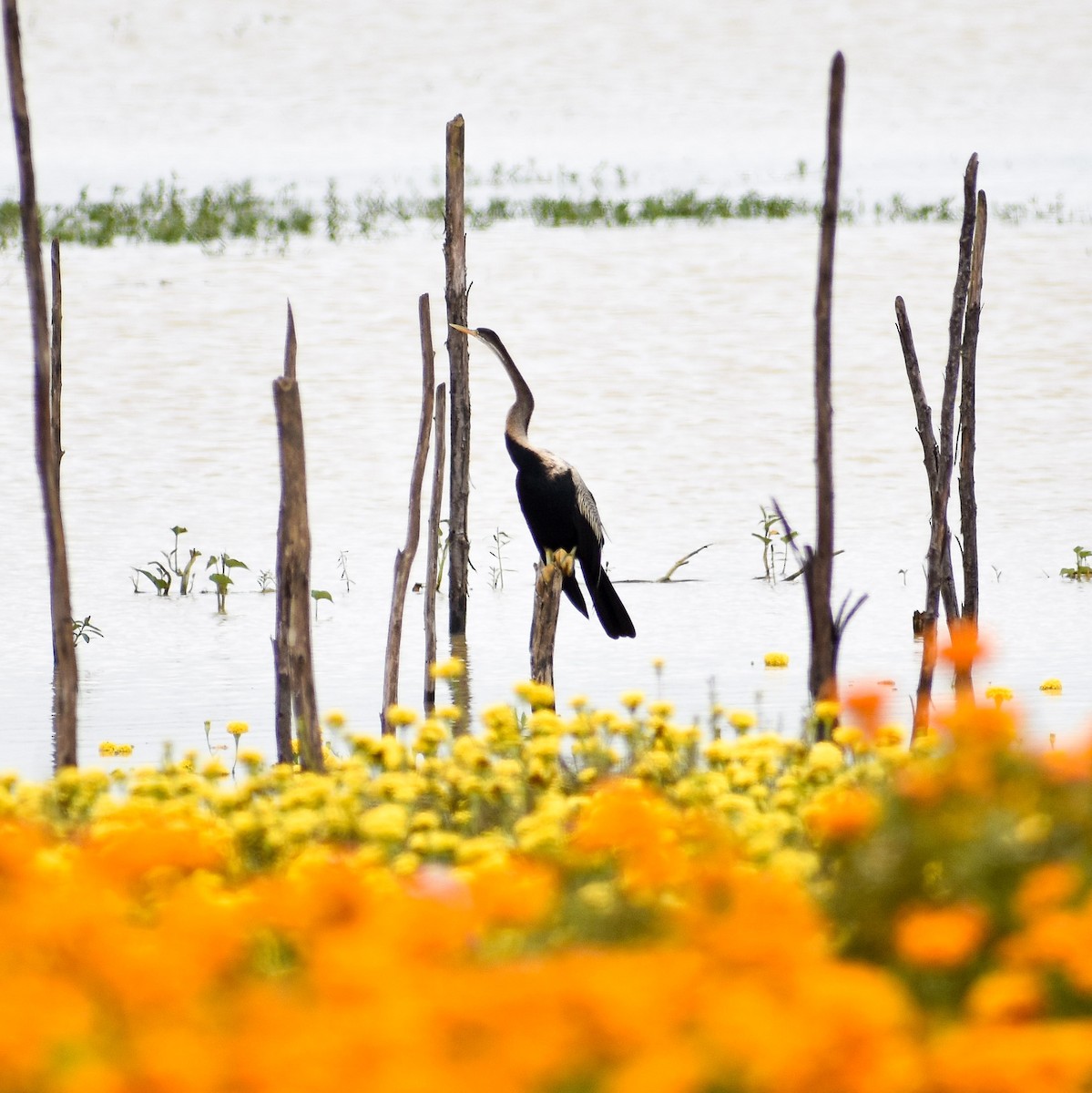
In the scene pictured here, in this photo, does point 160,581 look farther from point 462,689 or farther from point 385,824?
point 385,824

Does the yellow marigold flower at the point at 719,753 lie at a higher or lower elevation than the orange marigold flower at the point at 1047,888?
lower

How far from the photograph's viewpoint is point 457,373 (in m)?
8.16

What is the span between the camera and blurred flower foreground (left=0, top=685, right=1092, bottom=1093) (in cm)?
152

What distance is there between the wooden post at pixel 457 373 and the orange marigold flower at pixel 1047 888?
5510 millimetres

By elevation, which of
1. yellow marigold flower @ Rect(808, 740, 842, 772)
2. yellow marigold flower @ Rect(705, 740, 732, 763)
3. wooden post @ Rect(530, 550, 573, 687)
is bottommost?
wooden post @ Rect(530, 550, 573, 687)

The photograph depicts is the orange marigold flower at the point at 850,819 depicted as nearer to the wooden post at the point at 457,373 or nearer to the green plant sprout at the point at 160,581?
the wooden post at the point at 457,373

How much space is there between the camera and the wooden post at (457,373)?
24.9 feet

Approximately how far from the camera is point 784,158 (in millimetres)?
31234

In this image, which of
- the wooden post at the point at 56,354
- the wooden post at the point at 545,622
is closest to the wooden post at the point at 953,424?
the wooden post at the point at 545,622

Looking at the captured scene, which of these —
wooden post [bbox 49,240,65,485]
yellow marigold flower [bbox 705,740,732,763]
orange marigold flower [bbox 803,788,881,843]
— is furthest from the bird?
orange marigold flower [bbox 803,788,881,843]

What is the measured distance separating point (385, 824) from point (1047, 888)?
4.38 ft

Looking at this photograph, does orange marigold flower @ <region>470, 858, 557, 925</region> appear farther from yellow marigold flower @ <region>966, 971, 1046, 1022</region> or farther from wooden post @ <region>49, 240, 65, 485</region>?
wooden post @ <region>49, 240, 65, 485</region>

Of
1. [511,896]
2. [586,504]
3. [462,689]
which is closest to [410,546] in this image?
[462,689]

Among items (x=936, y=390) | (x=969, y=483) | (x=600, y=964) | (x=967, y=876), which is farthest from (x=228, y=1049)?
(x=936, y=390)
